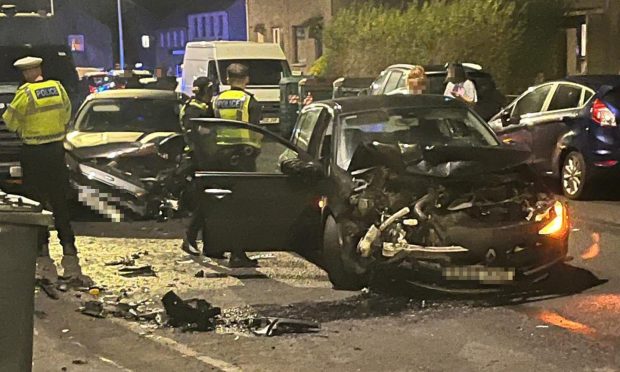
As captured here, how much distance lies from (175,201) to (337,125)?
9.48 feet

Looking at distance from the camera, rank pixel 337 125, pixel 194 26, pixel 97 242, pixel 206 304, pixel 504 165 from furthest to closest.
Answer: pixel 194 26, pixel 97 242, pixel 337 125, pixel 504 165, pixel 206 304

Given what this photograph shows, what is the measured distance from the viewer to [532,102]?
13.3 metres

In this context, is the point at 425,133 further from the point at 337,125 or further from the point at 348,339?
the point at 348,339

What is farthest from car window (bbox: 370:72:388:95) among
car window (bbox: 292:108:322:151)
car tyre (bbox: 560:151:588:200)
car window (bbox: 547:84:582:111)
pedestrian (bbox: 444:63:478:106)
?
car window (bbox: 292:108:322:151)

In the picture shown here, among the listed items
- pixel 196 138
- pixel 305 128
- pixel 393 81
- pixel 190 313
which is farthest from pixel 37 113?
pixel 393 81

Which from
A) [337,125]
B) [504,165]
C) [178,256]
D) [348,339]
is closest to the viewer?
[348,339]

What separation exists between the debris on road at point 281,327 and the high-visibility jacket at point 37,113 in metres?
3.24

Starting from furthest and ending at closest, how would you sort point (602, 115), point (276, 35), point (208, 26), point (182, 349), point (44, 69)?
1. point (208, 26)
2. point (276, 35)
3. point (44, 69)
4. point (602, 115)
5. point (182, 349)

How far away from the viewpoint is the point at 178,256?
9828mm

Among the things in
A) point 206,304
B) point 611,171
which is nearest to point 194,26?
point 611,171

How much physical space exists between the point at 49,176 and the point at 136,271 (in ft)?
4.04

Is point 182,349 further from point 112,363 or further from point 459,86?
point 459,86

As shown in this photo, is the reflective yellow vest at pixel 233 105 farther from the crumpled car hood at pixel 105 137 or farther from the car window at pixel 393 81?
the car window at pixel 393 81

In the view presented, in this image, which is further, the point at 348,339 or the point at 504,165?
the point at 504,165
